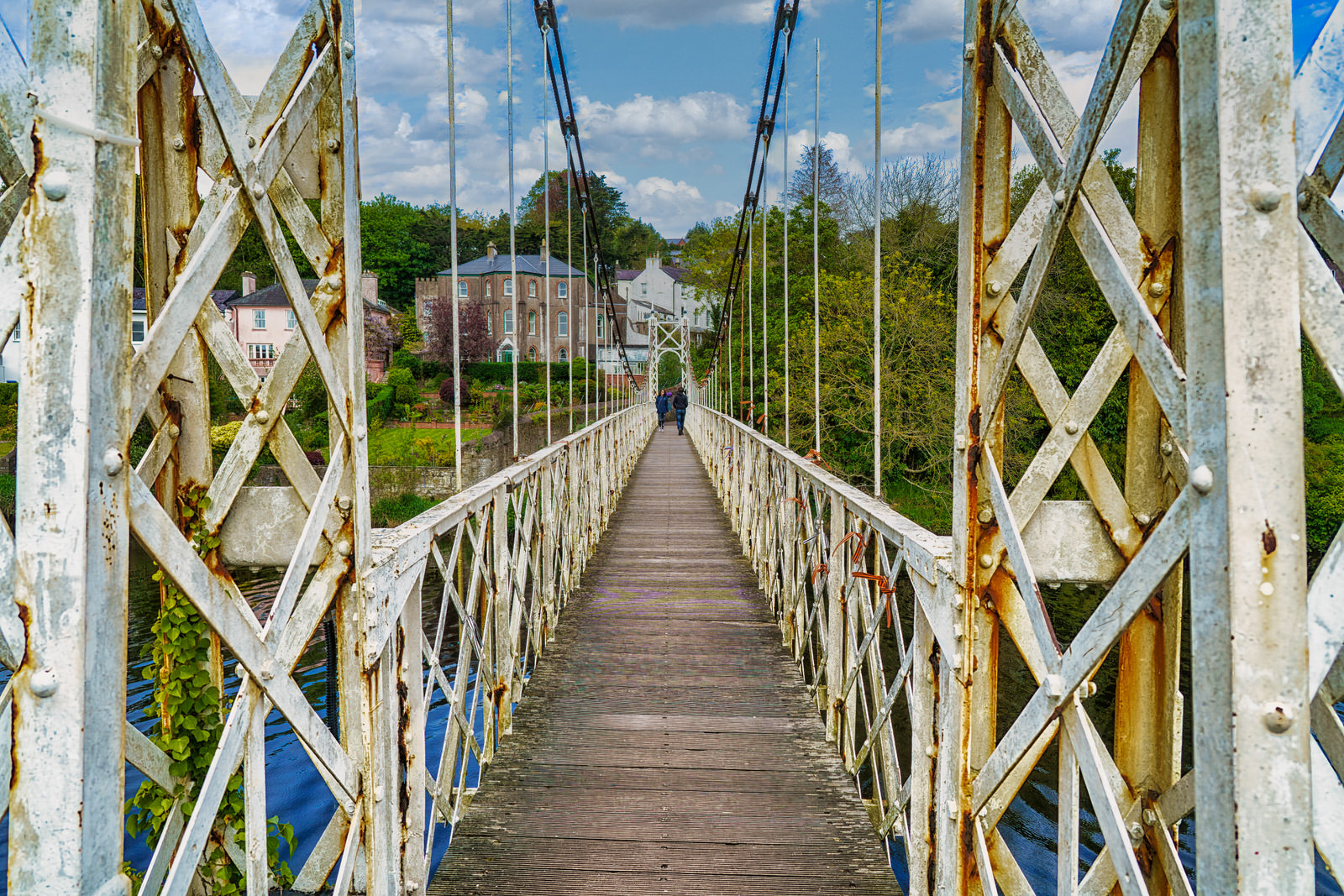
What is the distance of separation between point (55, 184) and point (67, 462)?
29 centimetres

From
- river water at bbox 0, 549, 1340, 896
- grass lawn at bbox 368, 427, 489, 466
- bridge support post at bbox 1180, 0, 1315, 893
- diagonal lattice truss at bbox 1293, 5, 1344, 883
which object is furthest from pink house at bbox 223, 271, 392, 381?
bridge support post at bbox 1180, 0, 1315, 893

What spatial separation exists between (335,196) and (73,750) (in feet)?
3.20

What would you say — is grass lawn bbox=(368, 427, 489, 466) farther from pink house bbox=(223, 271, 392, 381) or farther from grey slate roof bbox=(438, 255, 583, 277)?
grey slate roof bbox=(438, 255, 583, 277)

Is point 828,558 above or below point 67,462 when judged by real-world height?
below

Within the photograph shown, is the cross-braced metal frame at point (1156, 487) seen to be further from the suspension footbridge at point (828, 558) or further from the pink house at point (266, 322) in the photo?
the pink house at point (266, 322)

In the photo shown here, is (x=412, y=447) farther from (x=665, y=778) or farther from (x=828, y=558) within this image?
(x=665, y=778)

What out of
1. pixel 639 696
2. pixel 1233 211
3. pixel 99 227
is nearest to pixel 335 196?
pixel 99 227

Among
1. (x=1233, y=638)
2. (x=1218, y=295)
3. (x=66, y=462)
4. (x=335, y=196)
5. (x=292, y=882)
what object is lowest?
(x=292, y=882)

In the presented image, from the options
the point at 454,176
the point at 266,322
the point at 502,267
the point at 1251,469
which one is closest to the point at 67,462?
the point at 1251,469

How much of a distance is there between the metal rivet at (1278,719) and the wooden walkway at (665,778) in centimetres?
146

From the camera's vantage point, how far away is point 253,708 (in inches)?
47.0

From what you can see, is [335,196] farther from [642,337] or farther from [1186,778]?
[642,337]

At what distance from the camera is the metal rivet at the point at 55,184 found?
0.82 m

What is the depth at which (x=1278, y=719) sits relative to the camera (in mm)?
743
